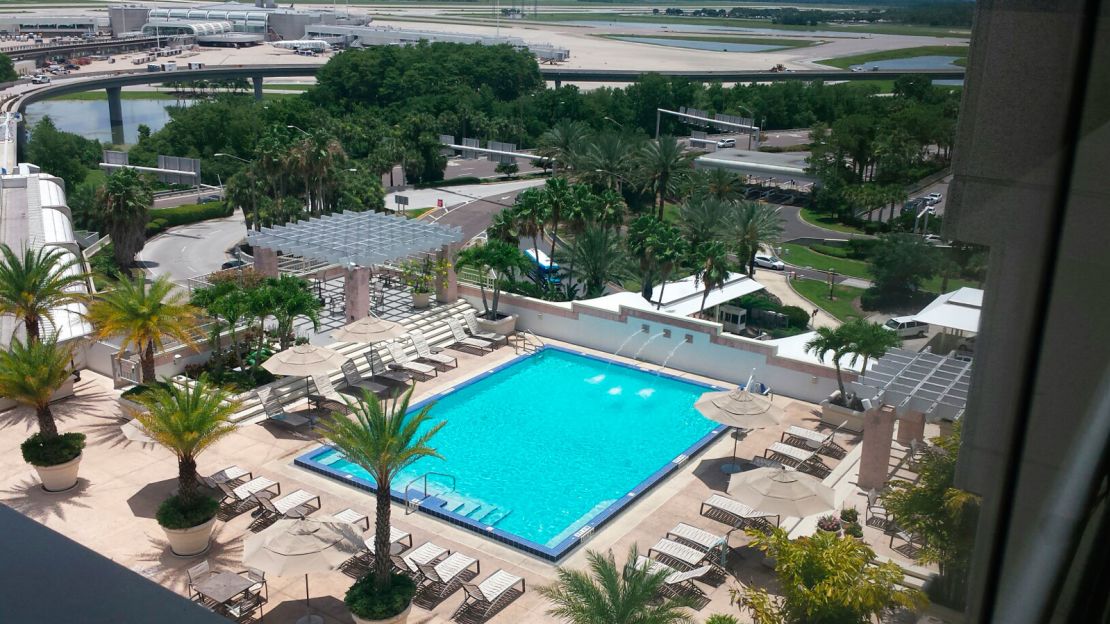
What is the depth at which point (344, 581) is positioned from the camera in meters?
16.2

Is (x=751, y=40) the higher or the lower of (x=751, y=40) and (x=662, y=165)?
the higher

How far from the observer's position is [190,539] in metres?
16.5

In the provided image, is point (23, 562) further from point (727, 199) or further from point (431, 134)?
point (431, 134)

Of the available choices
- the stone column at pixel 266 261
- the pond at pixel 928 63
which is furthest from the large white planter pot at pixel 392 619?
the stone column at pixel 266 261

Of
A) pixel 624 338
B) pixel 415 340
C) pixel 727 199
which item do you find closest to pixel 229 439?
pixel 415 340

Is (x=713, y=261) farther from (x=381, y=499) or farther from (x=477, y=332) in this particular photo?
(x=381, y=499)

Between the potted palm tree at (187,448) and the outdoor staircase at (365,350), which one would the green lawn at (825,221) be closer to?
the outdoor staircase at (365,350)

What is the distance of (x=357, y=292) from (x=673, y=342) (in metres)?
9.49

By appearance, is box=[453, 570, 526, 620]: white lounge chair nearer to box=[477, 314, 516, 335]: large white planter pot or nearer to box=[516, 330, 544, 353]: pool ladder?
box=[516, 330, 544, 353]: pool ladder

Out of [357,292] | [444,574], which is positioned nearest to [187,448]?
[444,574]

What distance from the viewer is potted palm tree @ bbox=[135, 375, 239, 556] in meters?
16.4

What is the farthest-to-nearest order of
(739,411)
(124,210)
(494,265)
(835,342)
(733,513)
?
(124,210), (494,265), (835,342), (739,411), (733,513)

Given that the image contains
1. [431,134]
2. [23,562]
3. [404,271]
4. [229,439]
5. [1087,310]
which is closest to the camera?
[1087,310]

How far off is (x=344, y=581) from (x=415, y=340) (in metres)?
11.2
